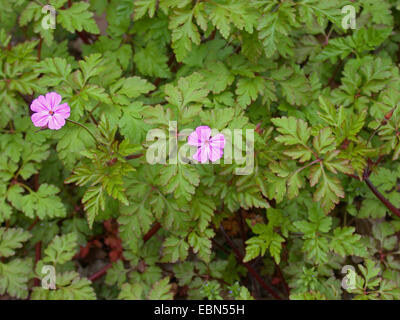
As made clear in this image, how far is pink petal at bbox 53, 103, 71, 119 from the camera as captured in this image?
225 cm

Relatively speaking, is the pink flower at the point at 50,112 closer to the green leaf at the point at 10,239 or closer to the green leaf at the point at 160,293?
the green leaf at the point at 10,239

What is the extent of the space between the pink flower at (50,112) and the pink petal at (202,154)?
2.44 feet

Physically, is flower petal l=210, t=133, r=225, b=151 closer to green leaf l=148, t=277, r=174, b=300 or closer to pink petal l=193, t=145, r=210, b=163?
pink petal l=193, t=145, r=210, b=163

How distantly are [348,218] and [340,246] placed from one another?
0.85 meters

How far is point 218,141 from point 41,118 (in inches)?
38.3

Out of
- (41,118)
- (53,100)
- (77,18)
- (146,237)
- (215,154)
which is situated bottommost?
(146,237)

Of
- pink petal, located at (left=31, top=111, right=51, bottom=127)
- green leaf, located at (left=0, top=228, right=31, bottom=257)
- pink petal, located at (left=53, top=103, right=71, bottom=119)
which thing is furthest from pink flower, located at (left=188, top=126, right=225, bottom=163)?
green leaf, located at (left=0, top=228, right=31, bottom=257)

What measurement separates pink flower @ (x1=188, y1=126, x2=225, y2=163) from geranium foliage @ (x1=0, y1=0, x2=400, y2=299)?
18 millimetres

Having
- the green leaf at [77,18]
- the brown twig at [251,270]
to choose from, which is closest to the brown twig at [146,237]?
the brown twig at [251,270]

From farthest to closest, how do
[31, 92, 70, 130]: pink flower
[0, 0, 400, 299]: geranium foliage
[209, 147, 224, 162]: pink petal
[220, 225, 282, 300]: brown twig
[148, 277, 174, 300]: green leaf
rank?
[220, 225, 282, 300]: brown twig, [148, 277, 174, 300]: green leaf, [0, 0, 400, 299]: geranium foliage, [31, 92, 70, 130]: pink flower, [209, 147, 224, 162]: pink petal

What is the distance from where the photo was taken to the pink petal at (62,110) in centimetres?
225

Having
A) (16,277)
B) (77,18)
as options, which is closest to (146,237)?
(16,277)

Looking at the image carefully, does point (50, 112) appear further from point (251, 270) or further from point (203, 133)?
point (251, 270)

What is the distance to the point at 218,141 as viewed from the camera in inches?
86.4
